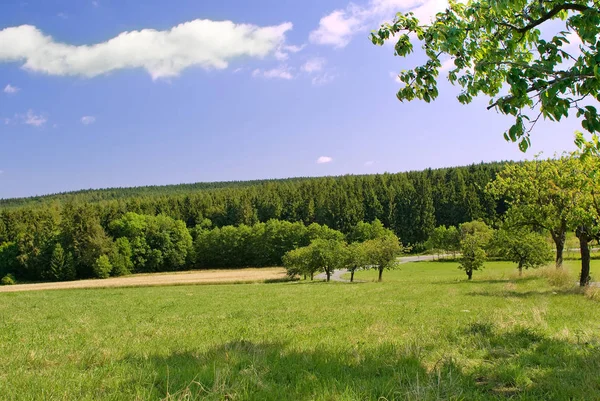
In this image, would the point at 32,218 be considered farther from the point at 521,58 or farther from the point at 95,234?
the point at 521,58

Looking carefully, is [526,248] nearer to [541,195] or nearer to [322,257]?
[541,195]

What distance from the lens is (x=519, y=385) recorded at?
5258mm

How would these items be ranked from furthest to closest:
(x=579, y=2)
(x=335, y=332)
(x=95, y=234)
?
(x=95, y=234) → (x=335, y=332) → (x=579, y=2)

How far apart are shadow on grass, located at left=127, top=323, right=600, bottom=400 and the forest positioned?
72877mm

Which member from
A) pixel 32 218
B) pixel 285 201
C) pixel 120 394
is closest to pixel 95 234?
pixel 32 218

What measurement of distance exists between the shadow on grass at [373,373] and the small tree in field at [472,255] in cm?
3653

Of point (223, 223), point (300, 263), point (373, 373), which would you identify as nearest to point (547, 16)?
point (373, 373)

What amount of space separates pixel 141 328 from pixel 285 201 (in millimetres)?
117962

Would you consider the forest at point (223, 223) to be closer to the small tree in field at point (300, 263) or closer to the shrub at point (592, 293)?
the small tree in field at point (300, 263)

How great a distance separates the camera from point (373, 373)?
5.67m

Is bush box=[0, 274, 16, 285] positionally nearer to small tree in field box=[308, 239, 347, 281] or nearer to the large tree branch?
small tree in field box=[308, 239, 347, 281]

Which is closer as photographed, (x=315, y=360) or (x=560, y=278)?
(x=315, y=360)

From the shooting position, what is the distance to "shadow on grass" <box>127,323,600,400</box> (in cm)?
464

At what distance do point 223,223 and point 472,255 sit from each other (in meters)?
93.8
